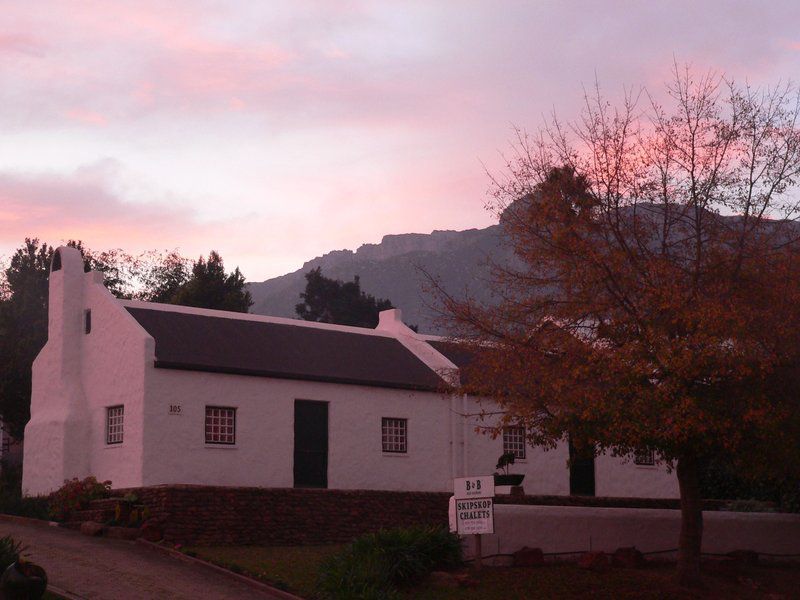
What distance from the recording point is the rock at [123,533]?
25219 mm

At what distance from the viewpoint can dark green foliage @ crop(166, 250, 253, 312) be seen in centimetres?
6050

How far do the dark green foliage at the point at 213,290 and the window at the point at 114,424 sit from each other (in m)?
29.3

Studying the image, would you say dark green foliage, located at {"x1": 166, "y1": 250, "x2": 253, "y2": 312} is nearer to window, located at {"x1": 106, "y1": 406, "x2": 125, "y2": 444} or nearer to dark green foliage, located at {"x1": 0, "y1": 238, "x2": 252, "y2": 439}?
dark green foliage, located at {"x1": 0, "y1": 238, "x2": 252, "y2": 439}

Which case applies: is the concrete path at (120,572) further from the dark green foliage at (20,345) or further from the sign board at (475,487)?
the dark green foliage at (20,345)

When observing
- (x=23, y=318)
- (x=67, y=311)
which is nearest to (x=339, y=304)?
(x=23, y=318)

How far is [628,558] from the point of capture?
22.5m

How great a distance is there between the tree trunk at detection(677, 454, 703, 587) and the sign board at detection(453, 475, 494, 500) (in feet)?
12.6

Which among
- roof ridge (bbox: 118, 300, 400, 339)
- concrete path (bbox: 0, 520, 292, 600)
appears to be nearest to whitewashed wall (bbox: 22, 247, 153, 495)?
roof ridge (bbox: 118, 300, 400, 339)

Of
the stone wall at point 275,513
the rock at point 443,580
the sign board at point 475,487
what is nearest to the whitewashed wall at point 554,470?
the stone wall at point 275,513

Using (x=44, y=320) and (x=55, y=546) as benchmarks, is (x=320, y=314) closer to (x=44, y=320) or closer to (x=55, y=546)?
(x=44, y=320)

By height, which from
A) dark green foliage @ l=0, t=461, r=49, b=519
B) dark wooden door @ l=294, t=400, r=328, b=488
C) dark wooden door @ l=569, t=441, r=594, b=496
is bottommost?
dark green foliage @ l=0, t=461, r=49, b=519

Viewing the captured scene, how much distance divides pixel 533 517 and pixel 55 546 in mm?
10486

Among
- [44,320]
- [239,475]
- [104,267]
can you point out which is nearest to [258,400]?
[239,475]

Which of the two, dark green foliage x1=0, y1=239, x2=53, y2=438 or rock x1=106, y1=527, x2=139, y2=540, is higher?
dark green foliage x1=0, y1=239, x2=53, y2=438
